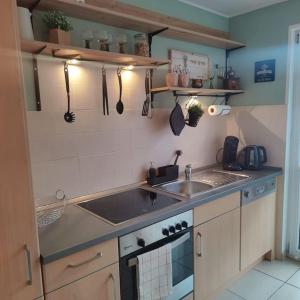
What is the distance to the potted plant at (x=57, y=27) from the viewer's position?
4.90 feet

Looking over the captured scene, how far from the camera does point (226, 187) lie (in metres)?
1.99

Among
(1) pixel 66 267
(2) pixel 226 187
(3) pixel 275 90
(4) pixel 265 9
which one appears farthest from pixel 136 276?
(4) pixel 265 9

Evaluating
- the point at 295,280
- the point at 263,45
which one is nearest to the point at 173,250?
the point at 295,280

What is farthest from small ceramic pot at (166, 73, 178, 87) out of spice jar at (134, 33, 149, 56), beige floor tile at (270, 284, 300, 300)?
beige floor tile at (270, 284, 300, 300)

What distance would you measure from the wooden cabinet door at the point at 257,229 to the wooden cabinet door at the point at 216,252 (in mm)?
98

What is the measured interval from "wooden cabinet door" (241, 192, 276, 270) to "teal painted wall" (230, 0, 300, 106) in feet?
3.05

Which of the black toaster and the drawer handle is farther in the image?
the black toaster

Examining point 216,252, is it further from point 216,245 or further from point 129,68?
point 129,68

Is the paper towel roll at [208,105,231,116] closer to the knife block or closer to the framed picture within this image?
the framed picture

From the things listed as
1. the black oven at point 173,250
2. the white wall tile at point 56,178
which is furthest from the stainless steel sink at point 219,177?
Answer: the white wall tile at point 56,178

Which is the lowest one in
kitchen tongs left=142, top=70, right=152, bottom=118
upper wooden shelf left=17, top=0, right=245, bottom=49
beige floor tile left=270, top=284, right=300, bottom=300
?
beige floor tile left=270, top=284, right=300, bottom=300

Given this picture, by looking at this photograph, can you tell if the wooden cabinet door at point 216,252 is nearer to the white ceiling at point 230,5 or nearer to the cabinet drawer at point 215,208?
the cabinet drawer at point 215,208

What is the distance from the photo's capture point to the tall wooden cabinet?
972 millimetres

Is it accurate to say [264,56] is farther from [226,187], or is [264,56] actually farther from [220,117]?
[226,187]
